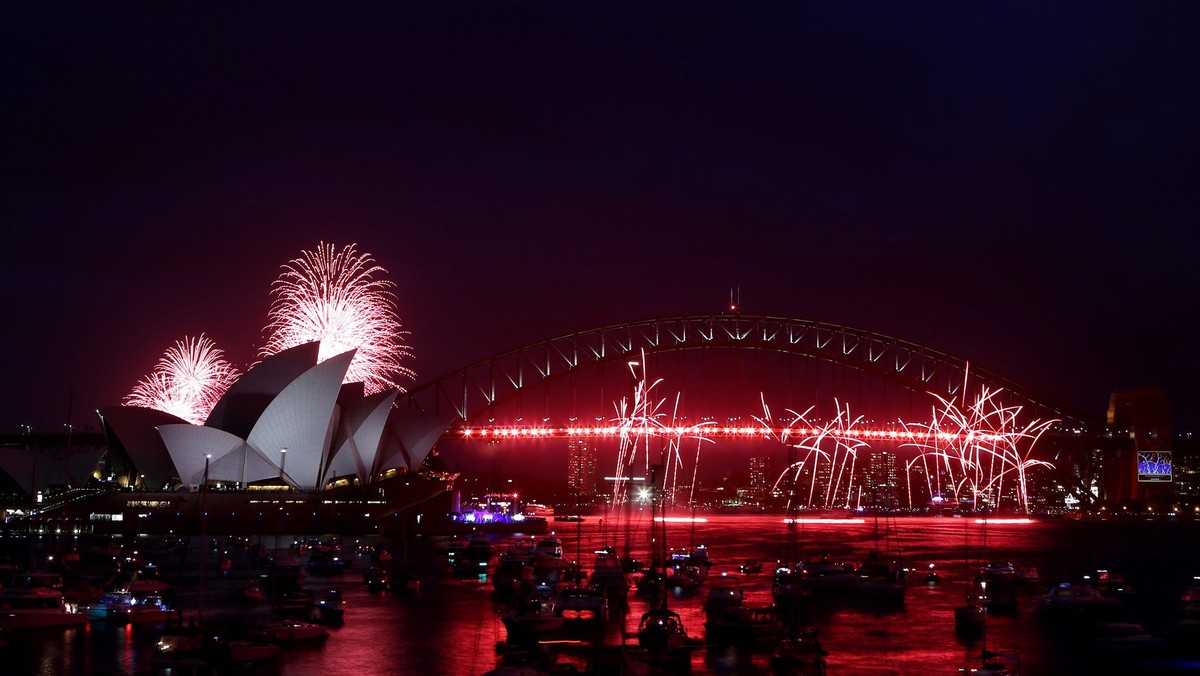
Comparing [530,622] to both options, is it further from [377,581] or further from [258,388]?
[258,388]

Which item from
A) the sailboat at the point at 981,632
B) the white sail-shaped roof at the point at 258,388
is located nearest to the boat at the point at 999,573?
the sailboat at the point at 981,632

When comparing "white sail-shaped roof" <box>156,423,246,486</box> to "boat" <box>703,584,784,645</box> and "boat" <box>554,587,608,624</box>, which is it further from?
"boat" <box>703,584,784,645</box>

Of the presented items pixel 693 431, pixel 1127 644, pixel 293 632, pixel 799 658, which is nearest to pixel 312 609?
pixel 293 632

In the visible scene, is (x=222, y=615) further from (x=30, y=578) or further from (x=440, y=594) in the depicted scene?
(x=440, y=594)

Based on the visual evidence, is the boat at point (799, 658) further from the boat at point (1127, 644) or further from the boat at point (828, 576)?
the boat at point (828, 576)

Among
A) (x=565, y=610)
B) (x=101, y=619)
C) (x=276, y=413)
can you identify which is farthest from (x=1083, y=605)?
(x=276, y=413)

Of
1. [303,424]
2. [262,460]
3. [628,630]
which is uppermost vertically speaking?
[303,424]
